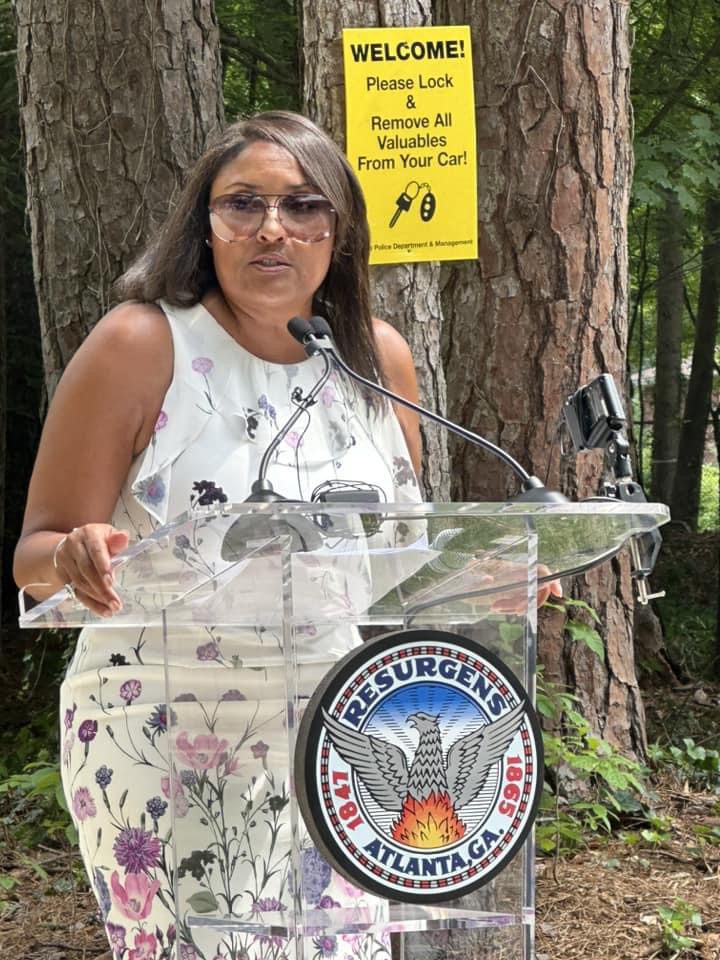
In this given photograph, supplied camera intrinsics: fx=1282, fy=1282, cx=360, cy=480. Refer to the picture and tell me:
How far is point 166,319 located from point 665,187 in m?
4.89

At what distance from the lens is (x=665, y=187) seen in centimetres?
633

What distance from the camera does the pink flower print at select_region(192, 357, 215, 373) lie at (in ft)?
6.24

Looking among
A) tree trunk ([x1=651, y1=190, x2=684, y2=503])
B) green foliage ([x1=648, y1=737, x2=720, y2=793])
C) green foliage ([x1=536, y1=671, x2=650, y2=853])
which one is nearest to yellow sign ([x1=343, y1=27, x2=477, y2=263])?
green foliage ([x1=536, y1=671, x2=650, y2=853])

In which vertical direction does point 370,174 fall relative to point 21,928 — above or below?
above

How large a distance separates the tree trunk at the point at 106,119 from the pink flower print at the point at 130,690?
6.41 feet

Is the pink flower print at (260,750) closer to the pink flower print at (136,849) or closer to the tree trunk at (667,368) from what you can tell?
the pink flower print at (136,849)

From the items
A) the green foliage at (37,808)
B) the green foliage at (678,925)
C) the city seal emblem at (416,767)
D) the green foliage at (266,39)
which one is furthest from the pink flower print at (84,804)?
the green foliage at (266,39)

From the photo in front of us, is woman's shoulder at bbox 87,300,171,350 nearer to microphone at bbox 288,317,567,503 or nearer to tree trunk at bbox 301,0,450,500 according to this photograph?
microphone at bbox 288,317,567,503

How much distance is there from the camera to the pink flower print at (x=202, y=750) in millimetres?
1432

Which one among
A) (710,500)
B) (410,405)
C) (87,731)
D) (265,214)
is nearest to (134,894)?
(87,731)

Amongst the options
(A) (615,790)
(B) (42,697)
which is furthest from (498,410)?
(B) (42,697)

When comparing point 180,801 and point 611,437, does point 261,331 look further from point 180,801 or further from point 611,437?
point 180,801

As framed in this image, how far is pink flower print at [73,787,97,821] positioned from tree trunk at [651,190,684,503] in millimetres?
7712

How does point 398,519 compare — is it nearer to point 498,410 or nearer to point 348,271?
point 348,271
